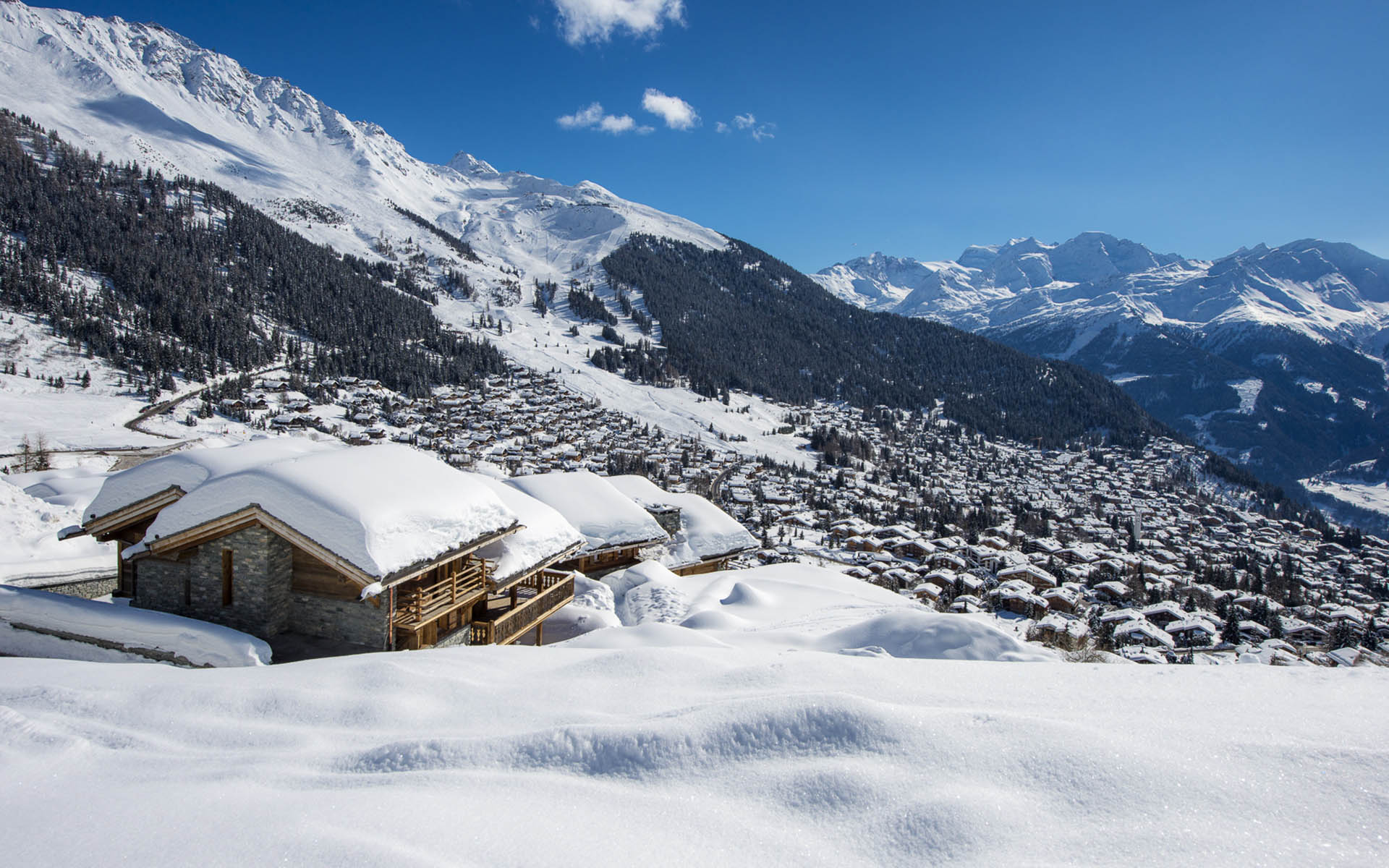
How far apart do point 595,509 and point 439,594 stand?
34.3 feet

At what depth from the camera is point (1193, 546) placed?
78.6 metres

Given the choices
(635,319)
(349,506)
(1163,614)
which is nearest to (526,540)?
(349,506)

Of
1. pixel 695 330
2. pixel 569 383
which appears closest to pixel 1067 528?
pixel 569 383

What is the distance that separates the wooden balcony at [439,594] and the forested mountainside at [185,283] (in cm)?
8050

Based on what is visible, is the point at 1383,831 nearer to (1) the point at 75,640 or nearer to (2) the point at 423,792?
(2) the point at 423,792

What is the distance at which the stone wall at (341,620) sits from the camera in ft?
36.0

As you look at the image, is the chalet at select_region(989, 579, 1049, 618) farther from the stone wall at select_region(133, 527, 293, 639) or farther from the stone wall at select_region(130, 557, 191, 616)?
the stone wall at select_region(130, 557, 191, 616)

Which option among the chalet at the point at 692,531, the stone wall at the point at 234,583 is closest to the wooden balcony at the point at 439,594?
the stone wall at the point at 234,583

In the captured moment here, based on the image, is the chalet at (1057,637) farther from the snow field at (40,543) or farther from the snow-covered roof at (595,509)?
the snow field at (40,543)

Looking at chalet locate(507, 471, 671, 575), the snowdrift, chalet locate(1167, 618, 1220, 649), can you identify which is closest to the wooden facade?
the snowdrift

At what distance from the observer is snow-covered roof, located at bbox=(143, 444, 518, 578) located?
9914 millimetres

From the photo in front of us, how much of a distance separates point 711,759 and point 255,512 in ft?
29.8

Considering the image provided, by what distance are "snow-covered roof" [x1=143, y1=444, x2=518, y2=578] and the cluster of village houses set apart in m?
10.6

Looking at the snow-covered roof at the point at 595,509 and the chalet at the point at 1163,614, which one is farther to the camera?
the chalet at the point at 1163,614
